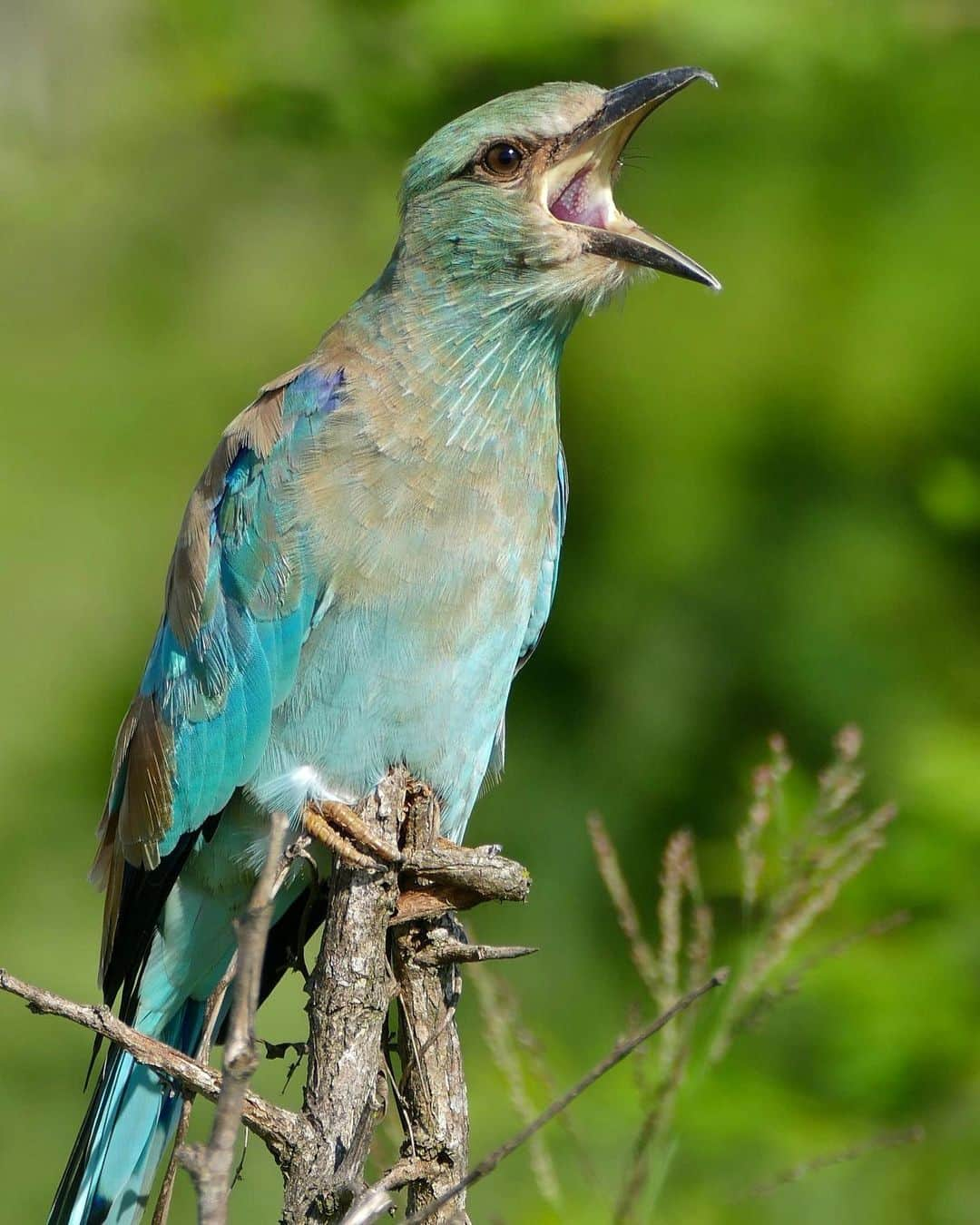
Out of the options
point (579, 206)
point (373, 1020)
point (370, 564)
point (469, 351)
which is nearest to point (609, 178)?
point (579, 206)

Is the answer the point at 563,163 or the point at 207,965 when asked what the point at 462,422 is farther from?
the point at 207,965

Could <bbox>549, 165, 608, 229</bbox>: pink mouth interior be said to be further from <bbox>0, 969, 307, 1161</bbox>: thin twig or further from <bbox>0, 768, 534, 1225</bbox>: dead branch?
<bbox>0, 969, 307, 1161</bbox>: thin twig

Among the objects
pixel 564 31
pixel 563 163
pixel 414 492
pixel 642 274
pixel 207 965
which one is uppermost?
pixel 564 31

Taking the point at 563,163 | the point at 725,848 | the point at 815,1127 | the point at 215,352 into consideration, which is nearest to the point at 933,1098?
the point at 815,1127

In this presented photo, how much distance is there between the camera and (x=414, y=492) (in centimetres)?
306

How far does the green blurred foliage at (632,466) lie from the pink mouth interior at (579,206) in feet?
5.95

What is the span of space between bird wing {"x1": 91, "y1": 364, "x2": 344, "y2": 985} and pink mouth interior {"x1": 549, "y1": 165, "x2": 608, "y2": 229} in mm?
596

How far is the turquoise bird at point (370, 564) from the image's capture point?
9.98 feet

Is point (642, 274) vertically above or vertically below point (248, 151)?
below

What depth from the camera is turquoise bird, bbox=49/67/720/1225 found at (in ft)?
9.98

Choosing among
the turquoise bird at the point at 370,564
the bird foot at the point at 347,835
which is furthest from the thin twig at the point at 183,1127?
the turquoise bird at the point at 370,564

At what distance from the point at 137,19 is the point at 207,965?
426 centimetres

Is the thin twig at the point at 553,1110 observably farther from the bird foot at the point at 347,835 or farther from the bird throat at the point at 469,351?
the bird throat at the point at 469,351

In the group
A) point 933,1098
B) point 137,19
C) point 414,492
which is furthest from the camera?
point 137,19
